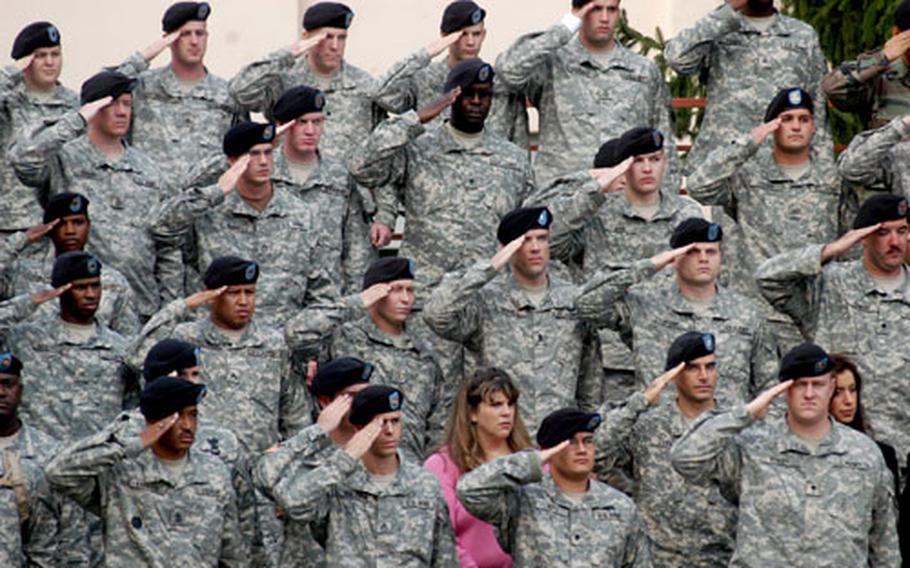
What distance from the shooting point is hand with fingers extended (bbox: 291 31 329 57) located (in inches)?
610

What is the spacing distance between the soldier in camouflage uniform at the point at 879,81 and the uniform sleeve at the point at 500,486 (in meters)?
3.78

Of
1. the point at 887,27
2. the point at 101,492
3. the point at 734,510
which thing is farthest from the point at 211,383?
the point at 887,27

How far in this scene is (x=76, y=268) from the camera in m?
13.7

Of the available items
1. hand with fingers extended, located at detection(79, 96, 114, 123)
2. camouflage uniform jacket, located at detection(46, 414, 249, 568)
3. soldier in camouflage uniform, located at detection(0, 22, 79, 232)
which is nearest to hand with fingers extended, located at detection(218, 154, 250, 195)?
hand with fingers extended, located at detection(79, 96, 114, 123)

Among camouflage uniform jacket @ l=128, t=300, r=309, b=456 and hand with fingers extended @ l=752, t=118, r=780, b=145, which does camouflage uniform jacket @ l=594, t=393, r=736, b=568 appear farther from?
hand with fingers extended @ l=752, t=118, r=780, b=145

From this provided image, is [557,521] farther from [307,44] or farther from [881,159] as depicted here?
[307,44]

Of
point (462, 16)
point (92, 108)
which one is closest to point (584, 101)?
point (462, 16)

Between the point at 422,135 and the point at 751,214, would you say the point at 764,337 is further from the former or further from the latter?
the point at 422,135

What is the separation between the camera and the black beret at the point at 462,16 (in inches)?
612

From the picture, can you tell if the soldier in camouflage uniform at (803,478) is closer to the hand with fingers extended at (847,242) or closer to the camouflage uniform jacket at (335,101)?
the hand with fingers extended at (847,242)

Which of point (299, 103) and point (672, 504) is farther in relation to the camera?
point (299, 103)

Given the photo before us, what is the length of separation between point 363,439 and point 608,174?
8.50 ft

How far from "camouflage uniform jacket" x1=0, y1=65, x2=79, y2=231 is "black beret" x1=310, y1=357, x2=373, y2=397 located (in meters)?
2.91

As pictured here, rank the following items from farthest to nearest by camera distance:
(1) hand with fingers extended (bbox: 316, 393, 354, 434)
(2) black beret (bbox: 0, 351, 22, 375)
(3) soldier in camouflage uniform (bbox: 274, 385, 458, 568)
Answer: (2) black beret (bbox: 0, 351, 22, 375) < (1) hand with fingers extended (bbox: 316, 393, 354, 434) < (3) soldier in camouflage uniform (bbox: 274, 385, 458, 568)
